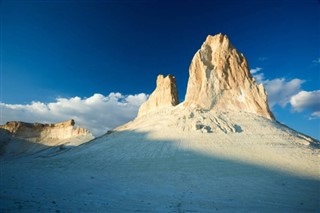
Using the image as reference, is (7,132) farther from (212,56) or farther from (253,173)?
(253,173)

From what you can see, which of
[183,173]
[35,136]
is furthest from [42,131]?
[183,173]

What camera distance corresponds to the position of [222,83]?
A: 46.2 m

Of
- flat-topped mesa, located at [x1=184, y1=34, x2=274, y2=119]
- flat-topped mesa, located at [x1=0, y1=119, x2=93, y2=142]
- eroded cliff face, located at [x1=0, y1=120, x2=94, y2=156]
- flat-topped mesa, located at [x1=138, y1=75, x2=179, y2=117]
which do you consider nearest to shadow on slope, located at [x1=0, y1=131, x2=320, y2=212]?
flat-topped mesa, located at [x1=184, y1=34, x2=274, y2=119]

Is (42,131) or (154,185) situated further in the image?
(42,131)

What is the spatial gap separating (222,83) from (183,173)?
26.3 metres

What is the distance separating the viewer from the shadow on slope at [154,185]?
11.3 meters

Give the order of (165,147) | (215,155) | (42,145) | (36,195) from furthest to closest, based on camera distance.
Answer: (42,145)
(165,147)
(215,155)
(36,195)

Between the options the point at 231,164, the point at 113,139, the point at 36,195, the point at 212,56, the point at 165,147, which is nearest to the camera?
the point at 36,195

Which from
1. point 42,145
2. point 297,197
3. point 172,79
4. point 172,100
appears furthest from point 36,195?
point 42,145

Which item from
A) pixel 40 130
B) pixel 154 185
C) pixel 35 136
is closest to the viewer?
pixel 154 185

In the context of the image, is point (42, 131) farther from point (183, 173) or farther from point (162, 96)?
point (183, 173)

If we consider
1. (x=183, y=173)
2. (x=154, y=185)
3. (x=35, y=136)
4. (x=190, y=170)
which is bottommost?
(x=154, y=185)

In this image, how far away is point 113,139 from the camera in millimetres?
39250

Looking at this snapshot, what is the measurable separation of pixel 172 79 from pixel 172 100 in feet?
21.2
